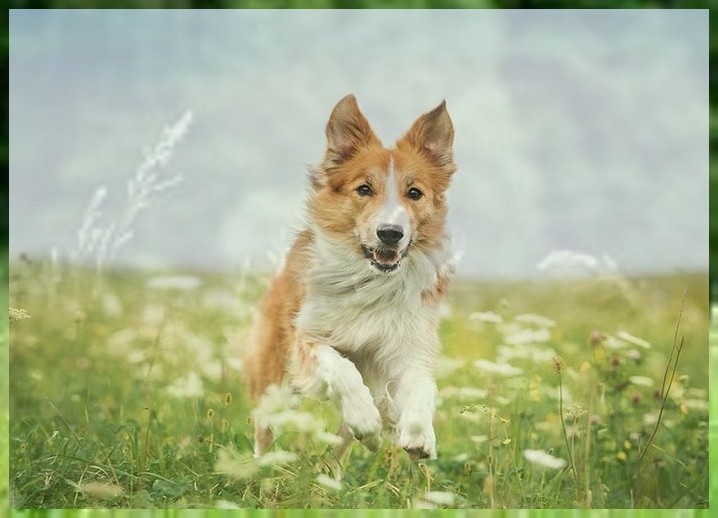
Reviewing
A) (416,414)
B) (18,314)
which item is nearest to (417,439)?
(416,414)

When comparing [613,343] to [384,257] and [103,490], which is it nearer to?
[384,257]

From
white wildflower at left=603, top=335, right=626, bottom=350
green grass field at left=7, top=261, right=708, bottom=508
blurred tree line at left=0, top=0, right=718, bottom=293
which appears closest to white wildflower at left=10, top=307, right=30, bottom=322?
green grass field at left=7, top=261, right=708, bottom=508

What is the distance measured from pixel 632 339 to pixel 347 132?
29.0 inches

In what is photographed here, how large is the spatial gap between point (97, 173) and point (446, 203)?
731mm

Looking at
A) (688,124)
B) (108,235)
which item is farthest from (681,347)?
(108,235)

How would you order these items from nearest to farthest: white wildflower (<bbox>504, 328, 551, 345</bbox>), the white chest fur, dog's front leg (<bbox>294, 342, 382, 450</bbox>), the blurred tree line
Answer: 1. dog's front leg (<bbox>294, 342, 382, 450</bbox>)
2. the white chest fur
3. white wildflower (<bbox>504, 328, 551, 345</bbox>)
4. the blurred tree line

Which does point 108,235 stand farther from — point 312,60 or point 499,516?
point 499,516

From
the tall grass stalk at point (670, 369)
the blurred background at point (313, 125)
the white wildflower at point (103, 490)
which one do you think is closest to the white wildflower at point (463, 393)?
the blurred background at point (313, 125)

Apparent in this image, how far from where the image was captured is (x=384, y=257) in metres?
2.06

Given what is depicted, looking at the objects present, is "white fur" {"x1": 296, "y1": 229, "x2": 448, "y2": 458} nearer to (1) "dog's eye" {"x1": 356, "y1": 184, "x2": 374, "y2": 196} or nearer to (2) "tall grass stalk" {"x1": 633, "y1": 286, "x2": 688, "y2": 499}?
(1) "dog's eye" {"x1": 356, "y1": 184, "x2": 374, "y2": 196}

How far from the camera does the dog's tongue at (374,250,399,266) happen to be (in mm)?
2055

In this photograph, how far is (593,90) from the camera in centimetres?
223

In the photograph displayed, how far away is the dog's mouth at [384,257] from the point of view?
205 cm

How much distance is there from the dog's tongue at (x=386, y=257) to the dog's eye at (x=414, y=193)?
0.37 ft
